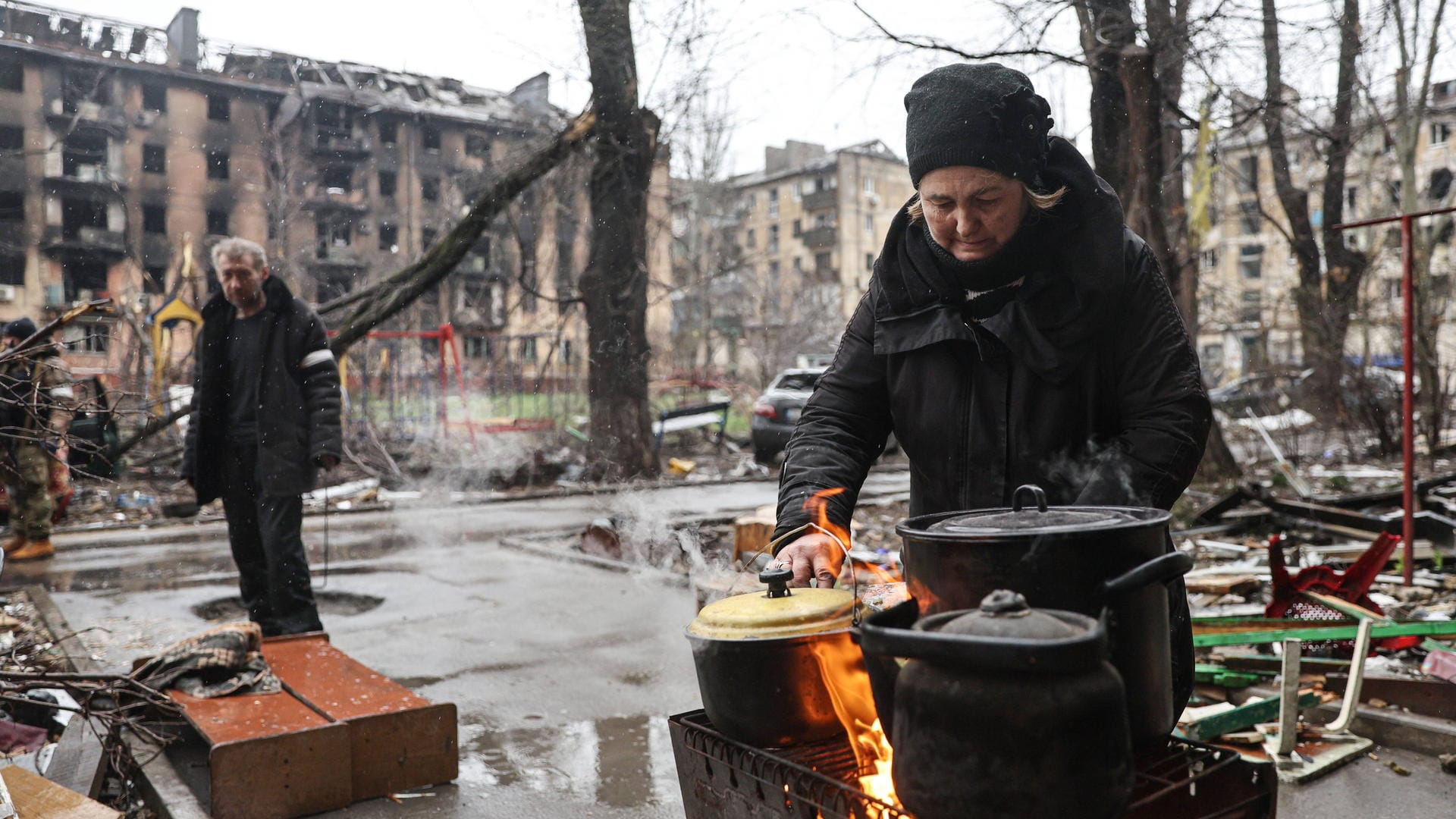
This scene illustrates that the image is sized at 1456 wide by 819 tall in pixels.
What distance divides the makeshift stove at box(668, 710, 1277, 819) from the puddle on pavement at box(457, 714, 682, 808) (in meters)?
1.88

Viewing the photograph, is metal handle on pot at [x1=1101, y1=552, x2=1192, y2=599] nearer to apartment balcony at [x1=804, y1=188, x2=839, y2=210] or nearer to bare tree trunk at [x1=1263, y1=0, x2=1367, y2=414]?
bare tree trunk at [x1=1263, y1=0, x2=1367, y2=414]

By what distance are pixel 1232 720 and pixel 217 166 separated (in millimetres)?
28403

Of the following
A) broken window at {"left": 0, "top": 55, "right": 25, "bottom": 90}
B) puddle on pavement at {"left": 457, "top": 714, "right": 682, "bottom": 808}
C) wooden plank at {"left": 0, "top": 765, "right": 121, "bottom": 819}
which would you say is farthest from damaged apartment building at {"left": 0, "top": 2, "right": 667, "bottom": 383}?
puddle on pavement at {"left": 457, "top": 714, "right": 682, "bottom": 808}

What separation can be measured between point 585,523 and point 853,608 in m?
9.59

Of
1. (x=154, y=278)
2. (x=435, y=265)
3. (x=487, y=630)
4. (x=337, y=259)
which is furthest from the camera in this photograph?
(x=337, y=259)

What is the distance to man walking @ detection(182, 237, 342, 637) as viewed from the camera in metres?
5.77

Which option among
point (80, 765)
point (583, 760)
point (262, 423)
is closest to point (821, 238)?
point (262, 423)

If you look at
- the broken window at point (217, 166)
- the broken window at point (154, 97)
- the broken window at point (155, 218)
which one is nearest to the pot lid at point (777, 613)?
the broken window at point (154, 97)

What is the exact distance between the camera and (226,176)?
2747 centimetres

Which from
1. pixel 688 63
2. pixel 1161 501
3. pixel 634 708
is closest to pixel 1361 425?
pixel 688 63

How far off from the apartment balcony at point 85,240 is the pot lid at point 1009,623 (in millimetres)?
14878

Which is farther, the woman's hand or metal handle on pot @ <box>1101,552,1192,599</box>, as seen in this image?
the woman's hand

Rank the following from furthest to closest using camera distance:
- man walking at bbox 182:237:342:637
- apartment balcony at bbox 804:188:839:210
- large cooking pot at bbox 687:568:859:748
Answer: apartment balcony at bbox 804:188:839:210 < man walking at bbox 182:237:342:637 < large cooking pot at bbox 687:568:859:748

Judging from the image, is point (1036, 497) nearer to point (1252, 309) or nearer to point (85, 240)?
point (85, 240)
